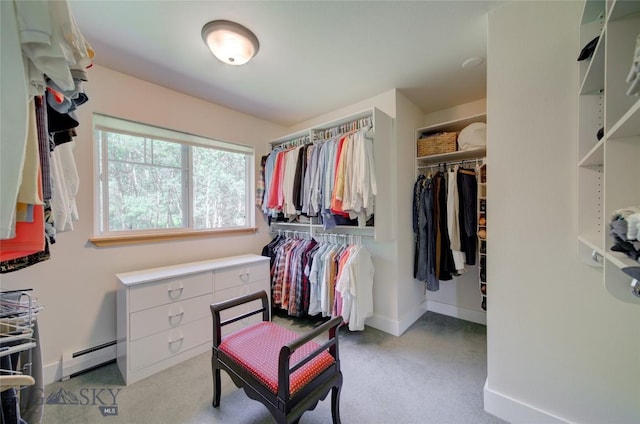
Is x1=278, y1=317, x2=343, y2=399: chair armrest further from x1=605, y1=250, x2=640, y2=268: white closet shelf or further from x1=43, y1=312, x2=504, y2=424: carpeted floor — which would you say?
x1=605, y1=250, x2=640, y2=268: white closet shelf

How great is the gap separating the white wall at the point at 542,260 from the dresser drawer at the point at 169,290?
210 cm

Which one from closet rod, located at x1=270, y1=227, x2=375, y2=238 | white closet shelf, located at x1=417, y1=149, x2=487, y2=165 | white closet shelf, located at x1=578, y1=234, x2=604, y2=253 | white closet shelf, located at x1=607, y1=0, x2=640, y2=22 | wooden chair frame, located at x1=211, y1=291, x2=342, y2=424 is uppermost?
white closet shelf, located at x1=607, y1=0, x2=640, y2=22

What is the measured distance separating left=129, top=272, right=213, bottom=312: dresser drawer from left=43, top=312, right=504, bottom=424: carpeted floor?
0.52 metres

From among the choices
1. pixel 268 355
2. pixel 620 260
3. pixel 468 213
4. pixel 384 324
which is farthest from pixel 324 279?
pixel 620 260

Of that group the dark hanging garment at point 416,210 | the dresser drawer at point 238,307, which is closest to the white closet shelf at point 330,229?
the dark hanging garment at point 416,210

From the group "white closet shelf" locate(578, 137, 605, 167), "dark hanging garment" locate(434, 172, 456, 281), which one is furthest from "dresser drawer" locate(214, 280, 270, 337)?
"white closet shelf" locate(578, 137, 605, 167)

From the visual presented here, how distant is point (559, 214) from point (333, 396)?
4.86 ft

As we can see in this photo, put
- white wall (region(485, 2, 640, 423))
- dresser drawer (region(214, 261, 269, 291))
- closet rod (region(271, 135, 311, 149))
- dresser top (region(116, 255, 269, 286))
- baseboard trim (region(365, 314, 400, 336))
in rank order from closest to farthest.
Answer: white wall (region(485, 2, 640, 423))
dresser top (region(116, 255, 269, 286))
dresser drawer (region(214, 261, 269, 291))
baseboard trim (region(365, 314, 400, 336))
closet rod (region(271, 135, 311, 149))

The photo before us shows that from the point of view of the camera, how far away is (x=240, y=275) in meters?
2.37

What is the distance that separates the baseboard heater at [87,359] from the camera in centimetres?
179

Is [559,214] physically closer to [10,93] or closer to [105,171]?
[10,93]

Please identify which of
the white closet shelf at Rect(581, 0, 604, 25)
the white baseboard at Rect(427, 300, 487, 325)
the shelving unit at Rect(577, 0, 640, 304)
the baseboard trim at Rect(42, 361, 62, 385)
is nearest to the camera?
the shelving unit at Rect(577, 0, 640, 304)

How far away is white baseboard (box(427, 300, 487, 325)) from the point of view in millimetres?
2580

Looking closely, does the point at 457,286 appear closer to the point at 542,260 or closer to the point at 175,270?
the point at 542,260
